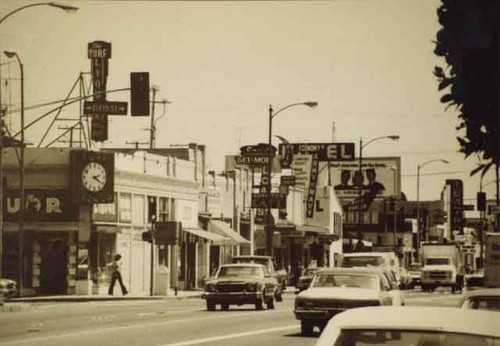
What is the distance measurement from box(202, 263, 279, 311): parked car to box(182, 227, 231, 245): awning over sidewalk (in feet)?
67.3

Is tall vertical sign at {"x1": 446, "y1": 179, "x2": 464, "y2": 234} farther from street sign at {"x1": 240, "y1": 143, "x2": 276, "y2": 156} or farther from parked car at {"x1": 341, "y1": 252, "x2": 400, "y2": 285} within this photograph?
parked car at {"x1": 341, "y1": 252, "x2": 400, "y2": 285}

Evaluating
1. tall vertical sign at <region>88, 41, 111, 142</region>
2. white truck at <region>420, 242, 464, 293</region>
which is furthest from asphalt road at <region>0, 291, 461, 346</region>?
white truck at <region>420, 242, 464, 293</region>

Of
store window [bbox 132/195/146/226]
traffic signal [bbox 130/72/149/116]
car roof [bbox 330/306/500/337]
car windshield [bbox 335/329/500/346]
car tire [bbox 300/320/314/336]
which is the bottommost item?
Result: car tire [bbox 300/320/314/336]

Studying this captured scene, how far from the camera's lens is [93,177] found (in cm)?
4675

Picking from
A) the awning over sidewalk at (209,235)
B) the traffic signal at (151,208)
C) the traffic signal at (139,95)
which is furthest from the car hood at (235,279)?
the awning over sidewalk at (209,235)

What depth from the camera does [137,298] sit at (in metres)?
44.3

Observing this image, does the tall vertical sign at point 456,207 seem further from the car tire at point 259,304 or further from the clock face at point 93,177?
the car tire at point 259,304

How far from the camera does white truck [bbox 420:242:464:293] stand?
6475 cm

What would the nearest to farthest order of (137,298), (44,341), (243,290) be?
(44,341)
(243,290)
(137,298)

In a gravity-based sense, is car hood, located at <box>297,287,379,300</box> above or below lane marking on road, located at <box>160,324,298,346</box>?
above

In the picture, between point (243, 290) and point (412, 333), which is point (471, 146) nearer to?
point (412, 333)

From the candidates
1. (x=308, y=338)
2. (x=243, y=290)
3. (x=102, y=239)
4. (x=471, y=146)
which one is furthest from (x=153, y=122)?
(x=471, y=146)

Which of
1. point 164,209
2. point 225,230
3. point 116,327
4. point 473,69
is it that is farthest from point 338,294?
point 225,230

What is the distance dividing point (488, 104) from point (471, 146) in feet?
2.28
